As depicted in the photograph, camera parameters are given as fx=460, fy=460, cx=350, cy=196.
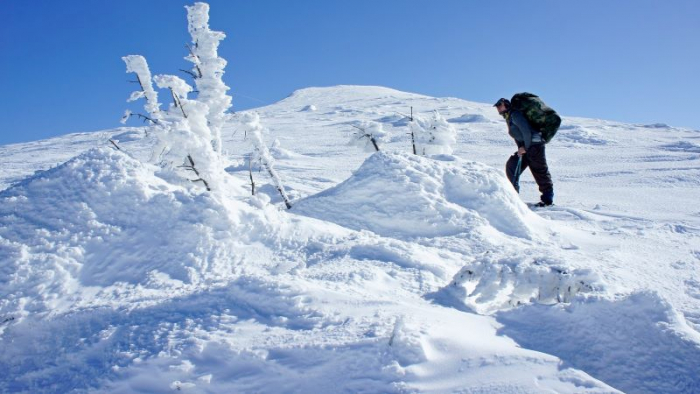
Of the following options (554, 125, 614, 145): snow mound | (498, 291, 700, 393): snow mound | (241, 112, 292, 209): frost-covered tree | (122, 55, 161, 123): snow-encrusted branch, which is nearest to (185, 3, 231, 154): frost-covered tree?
(122, 55, 161, 123): snow-encrusted branch

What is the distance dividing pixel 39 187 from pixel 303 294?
244 cm

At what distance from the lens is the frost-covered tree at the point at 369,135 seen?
11.0 meters

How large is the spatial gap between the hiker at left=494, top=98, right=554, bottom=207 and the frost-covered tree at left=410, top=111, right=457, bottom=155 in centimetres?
437

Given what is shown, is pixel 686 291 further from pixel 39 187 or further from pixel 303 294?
pixel 39 187

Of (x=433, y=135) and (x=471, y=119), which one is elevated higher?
(x=471, y=119)

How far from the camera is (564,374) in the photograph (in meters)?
2.00

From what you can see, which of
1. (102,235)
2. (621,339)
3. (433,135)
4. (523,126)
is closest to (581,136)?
(433,135)

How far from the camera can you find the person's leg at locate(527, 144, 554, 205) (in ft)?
21.8

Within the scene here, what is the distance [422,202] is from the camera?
493 cm

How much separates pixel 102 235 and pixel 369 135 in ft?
26.6

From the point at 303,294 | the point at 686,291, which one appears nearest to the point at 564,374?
the point at 303,294

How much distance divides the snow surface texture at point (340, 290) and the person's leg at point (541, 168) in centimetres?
108

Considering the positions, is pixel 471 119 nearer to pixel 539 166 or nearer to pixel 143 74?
pixel 143 74

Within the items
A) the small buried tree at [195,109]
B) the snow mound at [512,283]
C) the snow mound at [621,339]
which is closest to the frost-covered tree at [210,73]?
the small buried tree at [195,109]
